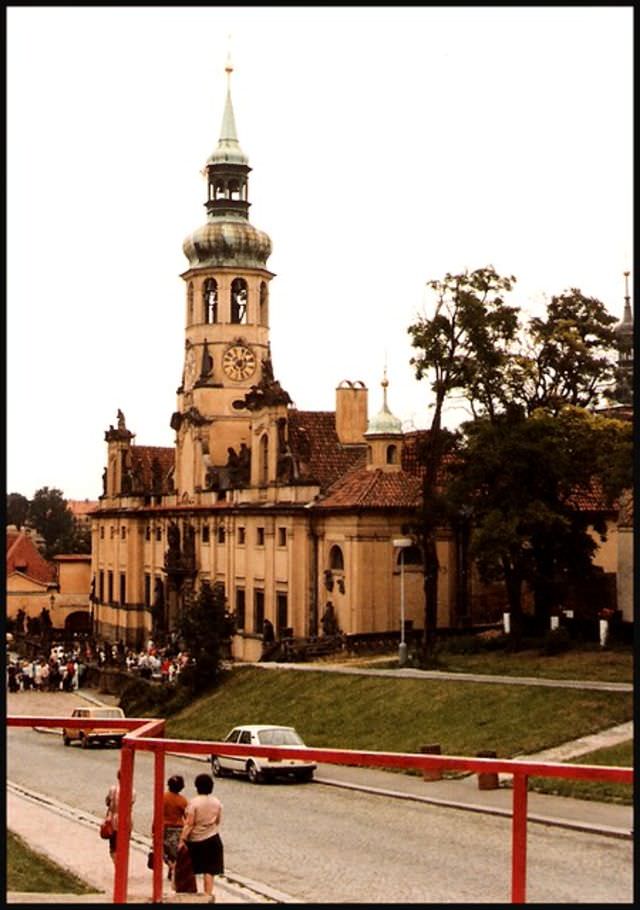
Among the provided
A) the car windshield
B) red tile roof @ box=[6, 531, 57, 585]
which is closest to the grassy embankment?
the car windshield

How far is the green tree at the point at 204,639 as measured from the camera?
5191 cm

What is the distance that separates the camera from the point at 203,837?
10.4 m

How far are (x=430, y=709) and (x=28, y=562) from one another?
69564mm

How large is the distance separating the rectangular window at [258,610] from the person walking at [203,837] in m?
55.1

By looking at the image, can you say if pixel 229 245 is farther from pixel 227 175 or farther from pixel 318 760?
pixel 318 760

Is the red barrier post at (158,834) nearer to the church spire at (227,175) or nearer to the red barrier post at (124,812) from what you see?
the red barrier post at (124,812)

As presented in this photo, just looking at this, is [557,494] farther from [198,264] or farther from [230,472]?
[198,264]

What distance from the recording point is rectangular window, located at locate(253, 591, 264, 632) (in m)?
65.8

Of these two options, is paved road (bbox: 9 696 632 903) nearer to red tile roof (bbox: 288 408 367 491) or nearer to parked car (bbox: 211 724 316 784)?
parked car (bbox: 211 724 316 784)

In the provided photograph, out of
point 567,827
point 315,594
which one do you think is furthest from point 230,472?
point 567,827

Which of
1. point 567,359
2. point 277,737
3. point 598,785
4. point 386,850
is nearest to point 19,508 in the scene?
point 567,359

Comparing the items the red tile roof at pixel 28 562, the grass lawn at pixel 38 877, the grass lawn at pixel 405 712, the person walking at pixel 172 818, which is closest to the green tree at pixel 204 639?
the grass lawn at pixel 405 712

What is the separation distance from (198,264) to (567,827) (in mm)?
68485

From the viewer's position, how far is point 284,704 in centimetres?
4488
